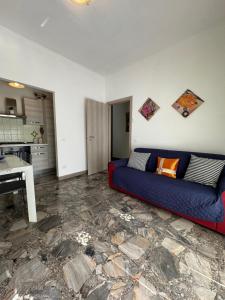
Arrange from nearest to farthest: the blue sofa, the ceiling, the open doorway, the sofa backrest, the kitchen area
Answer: the blue sofa, the ceiling, the sofa backrest, the kitchen area, the open doorway

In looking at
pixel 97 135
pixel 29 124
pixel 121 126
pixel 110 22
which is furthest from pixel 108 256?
pixel 121 126

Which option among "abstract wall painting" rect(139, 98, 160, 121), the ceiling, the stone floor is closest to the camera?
the stone floor

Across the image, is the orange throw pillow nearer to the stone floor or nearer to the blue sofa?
the blue sofa

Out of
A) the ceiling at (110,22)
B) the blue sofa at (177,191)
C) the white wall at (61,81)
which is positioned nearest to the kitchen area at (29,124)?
the white wall at (61,81)

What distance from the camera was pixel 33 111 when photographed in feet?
12.8

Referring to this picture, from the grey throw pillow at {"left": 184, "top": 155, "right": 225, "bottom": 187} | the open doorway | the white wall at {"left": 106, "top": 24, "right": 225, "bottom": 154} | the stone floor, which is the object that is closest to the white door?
the white wall at {"left": 106, "top": 24, "right": 225, "bottom": 154}

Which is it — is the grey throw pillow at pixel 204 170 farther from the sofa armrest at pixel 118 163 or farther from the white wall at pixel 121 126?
the white wall at pixel 121 126

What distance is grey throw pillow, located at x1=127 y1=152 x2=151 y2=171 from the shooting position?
8.64 ft

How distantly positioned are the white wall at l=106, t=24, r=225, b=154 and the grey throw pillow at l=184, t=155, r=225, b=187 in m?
0.48

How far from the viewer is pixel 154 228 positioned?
167cm

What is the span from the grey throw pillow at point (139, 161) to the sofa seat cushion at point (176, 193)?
186 millimetres

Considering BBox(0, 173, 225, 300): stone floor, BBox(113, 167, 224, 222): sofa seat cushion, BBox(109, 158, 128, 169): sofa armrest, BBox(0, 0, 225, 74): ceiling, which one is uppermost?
BBox(0, 0, 225, 74): ceiling

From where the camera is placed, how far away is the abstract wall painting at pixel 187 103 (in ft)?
8.00

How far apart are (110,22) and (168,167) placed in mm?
2502
